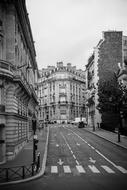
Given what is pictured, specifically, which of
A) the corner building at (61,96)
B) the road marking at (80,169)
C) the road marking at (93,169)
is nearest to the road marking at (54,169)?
the road marking at (80,169)

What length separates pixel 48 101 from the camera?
414ft

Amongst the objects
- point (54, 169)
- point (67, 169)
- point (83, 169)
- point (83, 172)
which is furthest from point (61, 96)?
point (83, 172)

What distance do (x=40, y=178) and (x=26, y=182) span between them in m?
1.78

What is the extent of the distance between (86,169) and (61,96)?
9868 centimetres

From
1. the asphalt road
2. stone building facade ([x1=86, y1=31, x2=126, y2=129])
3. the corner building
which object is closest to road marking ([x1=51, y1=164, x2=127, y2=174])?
the asphalt road

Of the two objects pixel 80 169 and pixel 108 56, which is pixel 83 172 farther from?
pixel 108 56

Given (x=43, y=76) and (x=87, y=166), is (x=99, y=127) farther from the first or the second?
(x=43, y=76)

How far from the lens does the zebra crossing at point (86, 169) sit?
874 inches

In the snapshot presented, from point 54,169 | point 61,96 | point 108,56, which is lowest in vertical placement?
point 54,169

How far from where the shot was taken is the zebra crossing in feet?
72.8

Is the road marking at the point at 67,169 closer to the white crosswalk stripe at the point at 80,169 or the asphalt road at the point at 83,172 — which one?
the asphalt road at the point at 83,172

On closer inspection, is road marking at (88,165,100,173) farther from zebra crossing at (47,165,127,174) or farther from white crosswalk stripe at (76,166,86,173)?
white crosswalk stripe at (76,166,86,173)

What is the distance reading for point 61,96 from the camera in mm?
121625

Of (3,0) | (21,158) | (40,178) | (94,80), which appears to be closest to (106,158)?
(21,158)
